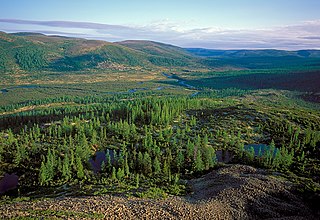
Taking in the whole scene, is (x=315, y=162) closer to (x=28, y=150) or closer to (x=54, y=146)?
(x=54, y=146)

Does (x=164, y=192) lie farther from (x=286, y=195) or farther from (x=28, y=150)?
(x=28, y=150)

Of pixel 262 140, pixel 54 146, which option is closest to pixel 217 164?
pixel 262 140

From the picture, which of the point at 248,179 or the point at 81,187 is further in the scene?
the point at 81,187

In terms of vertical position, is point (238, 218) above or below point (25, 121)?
above

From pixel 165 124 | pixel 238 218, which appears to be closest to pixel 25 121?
pixel 165 124

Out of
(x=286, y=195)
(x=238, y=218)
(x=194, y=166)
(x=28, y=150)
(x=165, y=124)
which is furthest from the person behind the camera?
(x=165, y=124)

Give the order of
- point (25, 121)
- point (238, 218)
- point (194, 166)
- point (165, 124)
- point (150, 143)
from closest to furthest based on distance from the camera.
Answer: point (238, 218)
point (194, 166)
point (150, 143)
point (165, 124)
point (25, 121)
